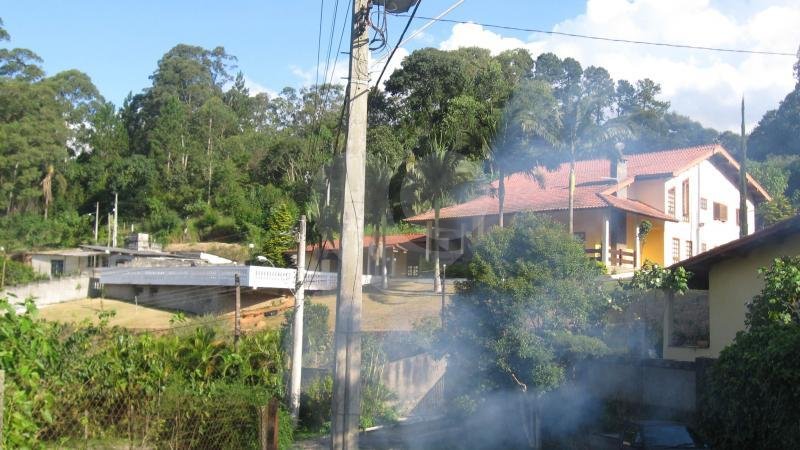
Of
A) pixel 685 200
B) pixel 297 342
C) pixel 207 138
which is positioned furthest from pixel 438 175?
pixel 207 138

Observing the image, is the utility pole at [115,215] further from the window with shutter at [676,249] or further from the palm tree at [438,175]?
the window with shutter at [676,249]

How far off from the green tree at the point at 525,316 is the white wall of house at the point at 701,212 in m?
22.8

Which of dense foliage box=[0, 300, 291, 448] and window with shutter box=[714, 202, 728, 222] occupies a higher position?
window with shutter box=[714, 202, 728, 222]

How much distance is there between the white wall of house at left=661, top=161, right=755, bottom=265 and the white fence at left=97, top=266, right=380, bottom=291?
13.9 metres

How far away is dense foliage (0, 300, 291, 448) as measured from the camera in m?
5.25

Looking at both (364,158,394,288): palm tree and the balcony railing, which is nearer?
the balcony railing

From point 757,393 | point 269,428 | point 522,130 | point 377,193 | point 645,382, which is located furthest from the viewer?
point 377,193

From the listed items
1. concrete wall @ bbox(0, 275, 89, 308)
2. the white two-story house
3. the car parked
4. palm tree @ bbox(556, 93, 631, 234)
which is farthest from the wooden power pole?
concrete wall @ bbox(0, 275, 89, 308)

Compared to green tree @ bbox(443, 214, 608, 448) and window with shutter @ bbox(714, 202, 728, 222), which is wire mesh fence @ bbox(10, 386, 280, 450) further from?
window with shutter @ bbox(714, 202, 728, 222)

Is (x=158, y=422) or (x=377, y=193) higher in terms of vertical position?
(x=377, y=193)

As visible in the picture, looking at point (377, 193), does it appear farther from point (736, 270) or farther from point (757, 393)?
point (757, 393)

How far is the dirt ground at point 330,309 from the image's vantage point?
2656 cm

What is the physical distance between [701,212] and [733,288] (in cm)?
2265

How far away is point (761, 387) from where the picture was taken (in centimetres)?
994
